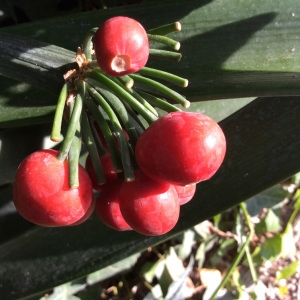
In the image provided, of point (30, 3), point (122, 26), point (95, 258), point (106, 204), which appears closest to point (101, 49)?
point (122, 26)

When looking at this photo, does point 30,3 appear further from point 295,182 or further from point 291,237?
point 291,237

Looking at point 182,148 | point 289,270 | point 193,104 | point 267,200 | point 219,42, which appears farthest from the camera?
point 289,270

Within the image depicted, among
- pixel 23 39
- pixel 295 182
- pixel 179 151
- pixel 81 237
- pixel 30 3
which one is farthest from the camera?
pixel 295 182

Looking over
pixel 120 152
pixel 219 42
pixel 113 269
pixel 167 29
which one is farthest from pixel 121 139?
pixel 113 269

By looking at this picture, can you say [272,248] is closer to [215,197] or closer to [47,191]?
[215,197]

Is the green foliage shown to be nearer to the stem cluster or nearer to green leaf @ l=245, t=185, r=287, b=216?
the stem cluster

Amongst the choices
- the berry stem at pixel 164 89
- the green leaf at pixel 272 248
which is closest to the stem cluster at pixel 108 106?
the berry stem at pixel 164 89
